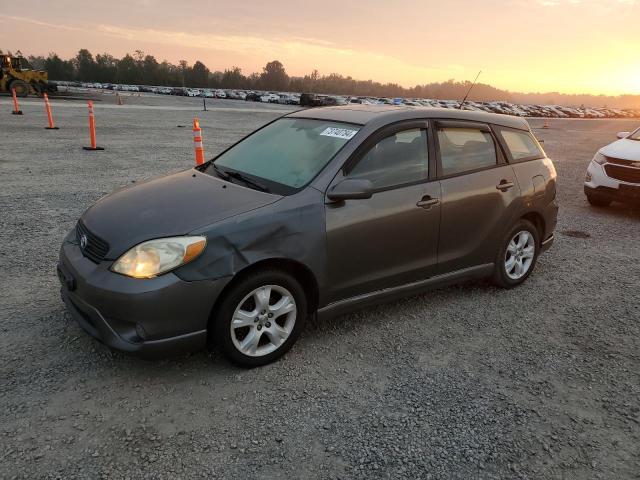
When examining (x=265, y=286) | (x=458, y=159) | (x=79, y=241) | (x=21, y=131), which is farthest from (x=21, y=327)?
(x=21, y=131)

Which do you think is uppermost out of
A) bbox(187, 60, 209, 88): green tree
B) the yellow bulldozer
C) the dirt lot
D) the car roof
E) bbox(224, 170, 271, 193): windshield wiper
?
bbox(187, 60, 209, 88): green tree

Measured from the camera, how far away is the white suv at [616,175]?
304 inches

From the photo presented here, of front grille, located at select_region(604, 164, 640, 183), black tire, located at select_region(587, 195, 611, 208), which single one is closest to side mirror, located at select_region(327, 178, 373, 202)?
front grille, located at select_region(604, 164, 640, 183)

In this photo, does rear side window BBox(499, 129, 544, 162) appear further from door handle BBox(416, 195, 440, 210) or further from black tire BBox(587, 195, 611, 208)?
black tire BBox(587, 195, 611, 208)

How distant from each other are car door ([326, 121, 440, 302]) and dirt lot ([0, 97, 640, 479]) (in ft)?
1.64

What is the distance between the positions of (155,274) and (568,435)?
8.67 feet

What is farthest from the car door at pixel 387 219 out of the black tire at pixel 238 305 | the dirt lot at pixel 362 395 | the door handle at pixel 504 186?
the door handle at pixel 504 186

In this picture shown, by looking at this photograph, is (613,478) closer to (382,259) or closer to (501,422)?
(501,422)

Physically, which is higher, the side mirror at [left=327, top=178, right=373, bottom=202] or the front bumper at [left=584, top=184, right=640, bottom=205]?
the side mirror at [left=327, top=178, right=373, bottom=202]

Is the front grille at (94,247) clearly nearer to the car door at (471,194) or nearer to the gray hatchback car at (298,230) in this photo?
the gray hatchback car at (298,230)

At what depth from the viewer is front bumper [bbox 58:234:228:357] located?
288 centimetres

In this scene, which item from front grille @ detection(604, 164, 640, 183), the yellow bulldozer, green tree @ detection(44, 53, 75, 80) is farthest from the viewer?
green tree @ detection(44, 53, 75, 80)

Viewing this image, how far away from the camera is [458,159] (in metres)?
4.25

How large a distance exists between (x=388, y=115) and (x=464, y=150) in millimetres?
872
